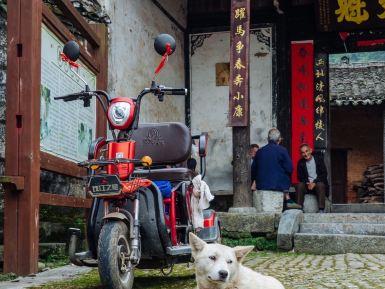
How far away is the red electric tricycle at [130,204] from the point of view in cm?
430

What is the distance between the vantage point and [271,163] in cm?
1066

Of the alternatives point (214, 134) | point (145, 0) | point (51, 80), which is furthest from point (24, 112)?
point (214, 134)

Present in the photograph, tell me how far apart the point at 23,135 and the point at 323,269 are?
3109 millimetres

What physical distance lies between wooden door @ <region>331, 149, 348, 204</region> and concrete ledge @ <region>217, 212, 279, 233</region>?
40.2ft

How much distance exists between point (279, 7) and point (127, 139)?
29.8 feet

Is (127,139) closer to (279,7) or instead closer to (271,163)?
(271,163)

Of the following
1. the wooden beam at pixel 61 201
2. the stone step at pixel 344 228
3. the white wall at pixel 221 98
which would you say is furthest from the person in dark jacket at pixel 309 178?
the wooden beam at pixel 61 201

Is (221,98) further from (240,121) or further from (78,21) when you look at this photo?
(78,21)

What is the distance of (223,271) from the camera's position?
3.70 metres

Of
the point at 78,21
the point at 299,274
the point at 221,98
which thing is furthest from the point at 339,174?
the point at 299,274

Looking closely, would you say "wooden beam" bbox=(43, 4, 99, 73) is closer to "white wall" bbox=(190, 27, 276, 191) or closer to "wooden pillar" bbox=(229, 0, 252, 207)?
"wooden pillar" bbox=(229, 0, 252, 207)

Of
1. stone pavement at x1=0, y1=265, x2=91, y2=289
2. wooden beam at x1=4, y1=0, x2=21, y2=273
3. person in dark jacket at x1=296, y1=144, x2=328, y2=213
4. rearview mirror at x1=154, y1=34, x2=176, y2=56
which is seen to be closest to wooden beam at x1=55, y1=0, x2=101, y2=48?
wooden beam at x1=4, y1=0, x2=21, y2=273

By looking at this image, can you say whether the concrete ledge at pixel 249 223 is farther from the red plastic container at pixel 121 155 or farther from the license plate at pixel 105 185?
the license plate at pixel 105 185

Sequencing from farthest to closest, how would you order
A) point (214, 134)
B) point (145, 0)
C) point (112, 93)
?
1. point (214, 134)
2. point (145, 0)
3. point (112, 93)
